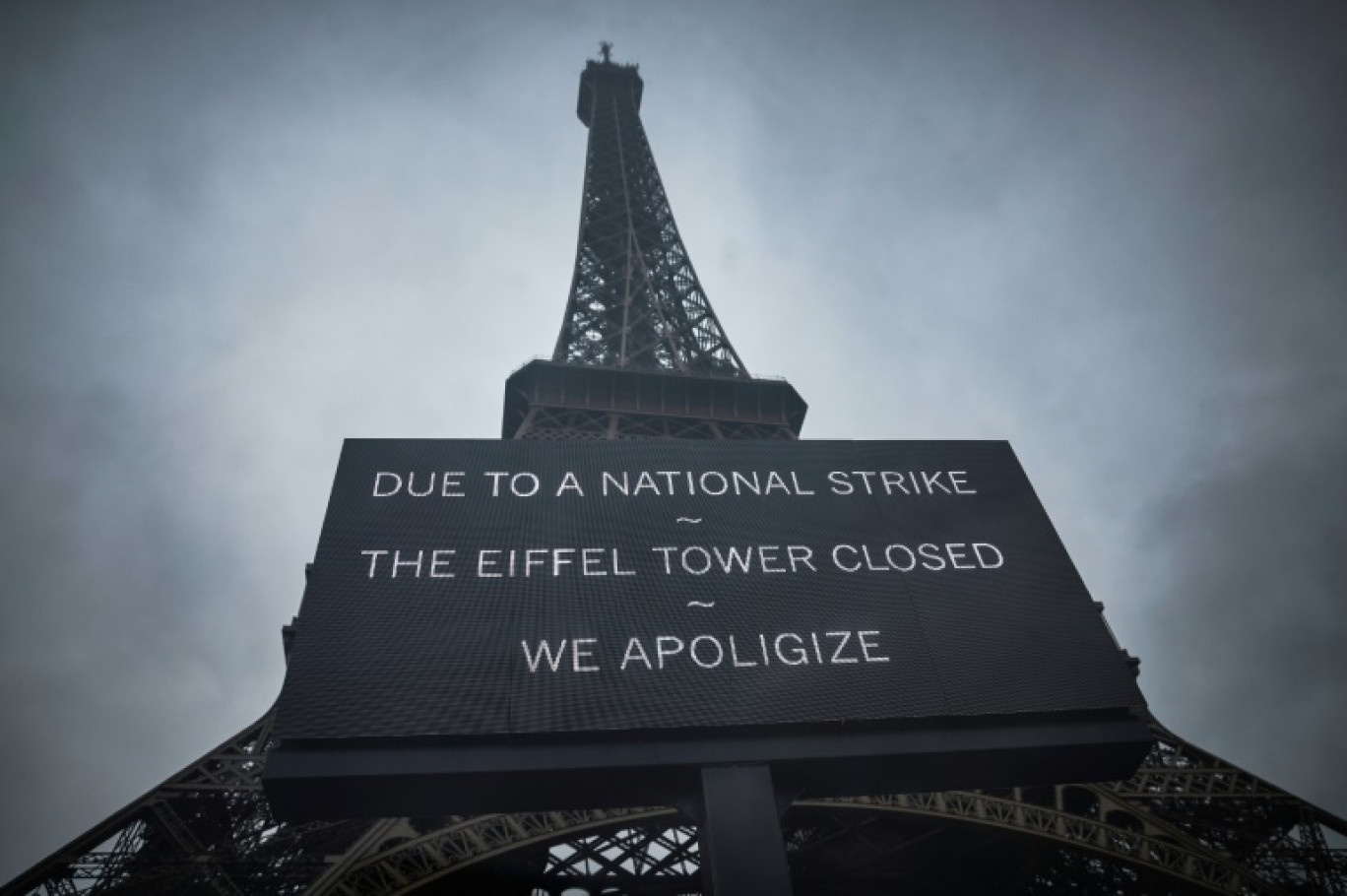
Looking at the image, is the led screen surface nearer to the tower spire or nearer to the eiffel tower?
the eiffel tower

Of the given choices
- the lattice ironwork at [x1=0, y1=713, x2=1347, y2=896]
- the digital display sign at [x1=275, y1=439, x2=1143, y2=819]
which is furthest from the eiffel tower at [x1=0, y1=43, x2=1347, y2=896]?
the digital display sign at [x1=275, y1=439, x2=1143, y2=819]

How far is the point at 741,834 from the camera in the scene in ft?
31.7

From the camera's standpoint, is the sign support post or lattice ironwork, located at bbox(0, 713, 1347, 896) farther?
lattice ironwork, located at bbox(0, 713, 1347, 896)

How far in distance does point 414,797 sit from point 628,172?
4434 cm

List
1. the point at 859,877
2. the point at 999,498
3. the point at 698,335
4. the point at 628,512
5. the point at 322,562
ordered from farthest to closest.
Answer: the point at 698,335
the point at 859,877
the point at 999,498
the point at 628,512
the point at 322,562

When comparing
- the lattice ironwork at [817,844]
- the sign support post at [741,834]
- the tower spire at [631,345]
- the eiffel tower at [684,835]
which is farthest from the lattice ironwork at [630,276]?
the sign support post at [741,834]

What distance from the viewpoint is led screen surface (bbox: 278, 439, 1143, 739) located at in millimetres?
10414

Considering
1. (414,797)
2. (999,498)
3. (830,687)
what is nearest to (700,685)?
(830,687)

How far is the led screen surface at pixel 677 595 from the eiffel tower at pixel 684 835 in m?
6.15

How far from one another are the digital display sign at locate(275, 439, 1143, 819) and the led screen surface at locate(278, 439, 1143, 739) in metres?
0.03

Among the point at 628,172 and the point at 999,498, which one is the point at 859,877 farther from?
the point at 628,172

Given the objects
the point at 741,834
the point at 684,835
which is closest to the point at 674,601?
the point at 741,834

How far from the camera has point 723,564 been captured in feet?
40.1

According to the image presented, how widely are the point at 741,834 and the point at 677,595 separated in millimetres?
3145
